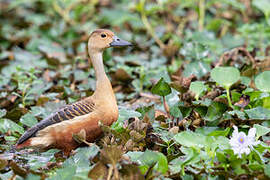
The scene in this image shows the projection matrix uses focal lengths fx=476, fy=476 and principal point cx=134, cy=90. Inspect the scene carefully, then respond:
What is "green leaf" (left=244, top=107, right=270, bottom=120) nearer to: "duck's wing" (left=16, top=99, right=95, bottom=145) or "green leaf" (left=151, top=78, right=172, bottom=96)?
"green leaf" (left=151, top=78, right=172, bottom=96)

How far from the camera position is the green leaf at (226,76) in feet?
13.3

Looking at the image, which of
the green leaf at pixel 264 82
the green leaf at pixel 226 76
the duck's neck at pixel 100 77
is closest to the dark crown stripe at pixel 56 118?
the duck's neck at pixel 100 77

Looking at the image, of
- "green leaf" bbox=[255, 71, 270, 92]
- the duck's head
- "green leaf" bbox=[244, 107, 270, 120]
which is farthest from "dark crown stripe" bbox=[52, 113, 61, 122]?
"green leaf" bbox=[255, 71, 270, 92]

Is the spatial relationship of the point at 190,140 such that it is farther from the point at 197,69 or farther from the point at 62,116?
the point at 197,69

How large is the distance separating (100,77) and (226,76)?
1095 millimetres

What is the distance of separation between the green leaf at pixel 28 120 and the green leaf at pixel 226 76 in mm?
1626

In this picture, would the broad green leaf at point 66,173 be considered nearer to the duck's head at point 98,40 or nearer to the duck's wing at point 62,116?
the duck's wing at point 62,116

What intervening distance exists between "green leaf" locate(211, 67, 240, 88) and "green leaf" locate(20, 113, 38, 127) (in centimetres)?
163

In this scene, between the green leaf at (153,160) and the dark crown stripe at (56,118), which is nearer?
the green leaf at (153,160)

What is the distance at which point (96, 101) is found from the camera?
399 centimetres

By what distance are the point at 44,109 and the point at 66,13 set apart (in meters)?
3.88

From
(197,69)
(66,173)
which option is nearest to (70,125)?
(66,173)

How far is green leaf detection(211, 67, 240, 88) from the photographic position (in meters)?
4.06

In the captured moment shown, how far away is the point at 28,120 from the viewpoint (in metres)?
4.25
